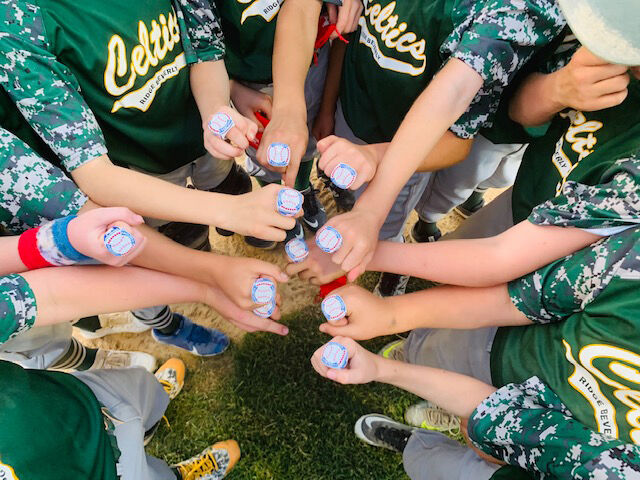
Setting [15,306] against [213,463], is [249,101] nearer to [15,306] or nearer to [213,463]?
Answer: [15,306]

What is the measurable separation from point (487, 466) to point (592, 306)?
0.45 metres

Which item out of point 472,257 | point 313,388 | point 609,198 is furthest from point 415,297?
point 313,388

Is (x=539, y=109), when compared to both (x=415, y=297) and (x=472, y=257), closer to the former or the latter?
(x=472, y=257)

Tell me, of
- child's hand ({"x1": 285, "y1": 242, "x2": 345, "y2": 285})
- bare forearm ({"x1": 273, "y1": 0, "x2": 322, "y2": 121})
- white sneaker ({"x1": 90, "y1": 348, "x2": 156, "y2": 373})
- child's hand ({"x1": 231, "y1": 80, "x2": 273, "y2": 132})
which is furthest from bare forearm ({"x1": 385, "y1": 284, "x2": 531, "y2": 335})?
white sneaker ({"x1": 90, "y1": 348, "x2": 156, "y2": 373})

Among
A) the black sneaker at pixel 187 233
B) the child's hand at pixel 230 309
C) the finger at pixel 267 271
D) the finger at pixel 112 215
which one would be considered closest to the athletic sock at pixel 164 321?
the black sneaker at pixel 187 233

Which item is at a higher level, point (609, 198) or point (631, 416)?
point (609, 198)

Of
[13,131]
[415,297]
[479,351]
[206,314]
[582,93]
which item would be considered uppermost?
[582,93]

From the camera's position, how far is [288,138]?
39.1 inches

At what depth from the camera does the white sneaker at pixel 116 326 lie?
157 cm

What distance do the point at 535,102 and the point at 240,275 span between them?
64 cm

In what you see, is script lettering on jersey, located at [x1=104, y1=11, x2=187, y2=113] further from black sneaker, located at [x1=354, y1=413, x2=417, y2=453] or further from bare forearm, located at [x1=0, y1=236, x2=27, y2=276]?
black sneaker, located at [x1=354, y1=413, x2=417, y2=453]

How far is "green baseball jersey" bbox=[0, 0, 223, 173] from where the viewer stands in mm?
776

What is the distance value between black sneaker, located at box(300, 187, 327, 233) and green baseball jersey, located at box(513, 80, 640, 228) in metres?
0.92

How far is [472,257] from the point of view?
89cm
